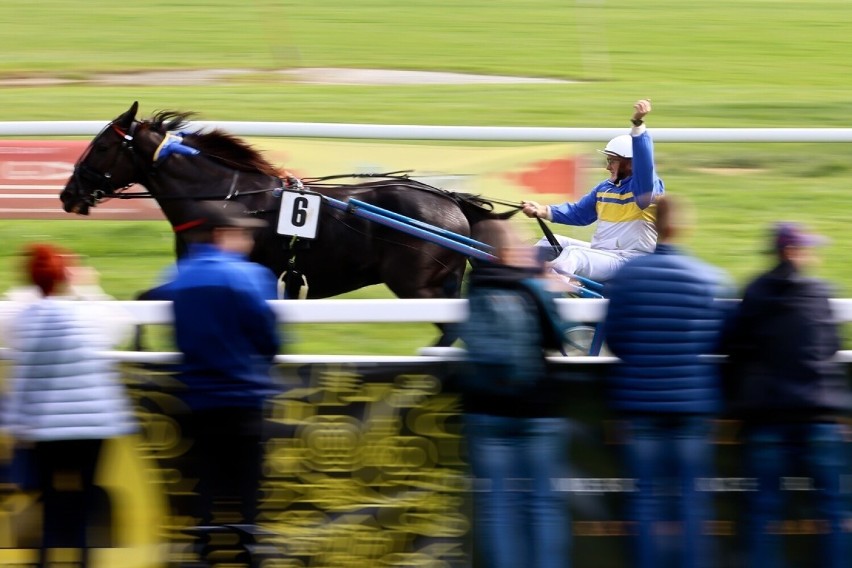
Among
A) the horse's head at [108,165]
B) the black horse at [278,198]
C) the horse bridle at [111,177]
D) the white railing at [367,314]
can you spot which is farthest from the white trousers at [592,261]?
the horse's head at [108,165]

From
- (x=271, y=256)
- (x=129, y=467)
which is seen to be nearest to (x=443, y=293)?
(x=271, y=256)

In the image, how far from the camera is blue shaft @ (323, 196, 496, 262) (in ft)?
25.7

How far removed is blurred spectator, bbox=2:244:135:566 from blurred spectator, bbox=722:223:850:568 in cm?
222

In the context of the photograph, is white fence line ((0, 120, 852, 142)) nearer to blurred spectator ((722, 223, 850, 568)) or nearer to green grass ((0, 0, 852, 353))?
green grass ((0, 0, 852, 353))

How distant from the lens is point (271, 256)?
8094 millimetres

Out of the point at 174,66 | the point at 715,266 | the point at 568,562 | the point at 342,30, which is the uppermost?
the point at 342,30

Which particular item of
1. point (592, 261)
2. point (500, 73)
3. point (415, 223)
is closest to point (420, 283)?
point (415, 223)

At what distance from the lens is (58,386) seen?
4.62m

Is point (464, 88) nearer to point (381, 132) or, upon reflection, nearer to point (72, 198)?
point (381, 132)

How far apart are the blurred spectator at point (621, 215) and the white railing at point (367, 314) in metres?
2.28

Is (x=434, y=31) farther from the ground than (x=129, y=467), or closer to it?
farther from the ground

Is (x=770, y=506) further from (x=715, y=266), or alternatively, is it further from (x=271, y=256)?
(x=715, y=266)

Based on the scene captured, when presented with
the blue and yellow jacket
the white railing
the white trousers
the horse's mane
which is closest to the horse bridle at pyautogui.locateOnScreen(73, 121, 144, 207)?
the horse's mane

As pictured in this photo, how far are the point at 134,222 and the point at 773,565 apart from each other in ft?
22.2
